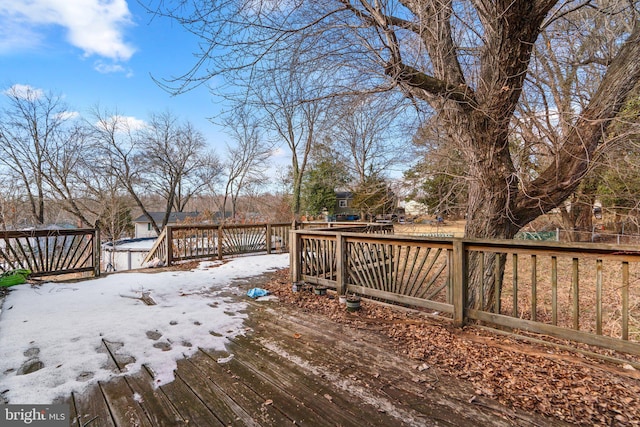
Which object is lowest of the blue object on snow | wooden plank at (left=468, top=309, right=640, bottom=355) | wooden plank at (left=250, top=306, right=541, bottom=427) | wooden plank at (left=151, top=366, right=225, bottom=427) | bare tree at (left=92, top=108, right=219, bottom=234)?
the blue object on snow

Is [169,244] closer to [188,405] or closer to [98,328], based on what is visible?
[98,328]

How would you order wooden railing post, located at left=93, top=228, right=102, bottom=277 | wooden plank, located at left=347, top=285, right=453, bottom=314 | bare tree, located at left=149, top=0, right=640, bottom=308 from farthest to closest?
1. wooden railing post, located at left=93, top=228, right=102, bottom=277
2. wooden plank, located at left=347, top=285, right=453, bottom=314
3. bare tree, located at left=149, top=0, right=640, bottom=308

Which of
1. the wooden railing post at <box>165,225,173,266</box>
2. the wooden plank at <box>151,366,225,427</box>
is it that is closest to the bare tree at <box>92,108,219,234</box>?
the wooden railing post at <box>165,225,173,266</box>

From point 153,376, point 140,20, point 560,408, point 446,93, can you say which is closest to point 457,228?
point 446,93

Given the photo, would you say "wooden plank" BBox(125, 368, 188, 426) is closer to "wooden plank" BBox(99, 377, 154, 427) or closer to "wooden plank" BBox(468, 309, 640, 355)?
"wooden plank" BBox(99, 377, 154, 427)

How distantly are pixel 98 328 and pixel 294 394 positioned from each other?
2391 mm

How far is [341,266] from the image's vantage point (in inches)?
162

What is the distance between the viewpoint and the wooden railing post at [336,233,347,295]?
409 cm

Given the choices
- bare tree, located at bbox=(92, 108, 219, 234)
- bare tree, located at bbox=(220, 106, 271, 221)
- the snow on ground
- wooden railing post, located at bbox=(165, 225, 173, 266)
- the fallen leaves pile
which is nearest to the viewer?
the fallen leaves pile

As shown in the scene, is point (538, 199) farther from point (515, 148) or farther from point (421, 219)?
point (421, 219)

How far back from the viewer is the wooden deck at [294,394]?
1670 millimetres

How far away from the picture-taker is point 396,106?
3.75 metres

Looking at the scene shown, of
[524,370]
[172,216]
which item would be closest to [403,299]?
[524,370]

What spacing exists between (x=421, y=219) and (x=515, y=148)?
70.1 inches
